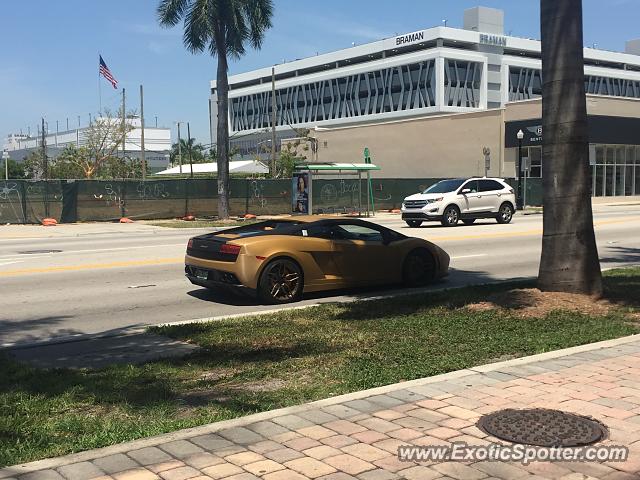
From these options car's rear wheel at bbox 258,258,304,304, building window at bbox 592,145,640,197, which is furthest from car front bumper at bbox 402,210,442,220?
building window at bbox 592,145,640,197

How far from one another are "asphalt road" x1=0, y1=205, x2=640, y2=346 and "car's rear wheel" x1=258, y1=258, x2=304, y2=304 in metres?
0.19

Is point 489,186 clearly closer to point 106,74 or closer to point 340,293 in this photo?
point 340,293

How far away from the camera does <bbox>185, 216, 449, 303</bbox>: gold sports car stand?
31.6 ft

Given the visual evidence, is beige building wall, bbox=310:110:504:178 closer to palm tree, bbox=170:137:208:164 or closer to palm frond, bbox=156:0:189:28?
palm frond, bbox=156:0:189:28

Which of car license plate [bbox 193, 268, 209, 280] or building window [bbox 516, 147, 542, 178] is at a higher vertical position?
building window [bbox 516, 147, 542, 178]

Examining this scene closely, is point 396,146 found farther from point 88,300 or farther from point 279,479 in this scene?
point 279,479

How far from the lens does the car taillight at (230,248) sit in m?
9.59

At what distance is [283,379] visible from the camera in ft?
19.2

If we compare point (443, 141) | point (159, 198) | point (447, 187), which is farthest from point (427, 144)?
point (447, 187)

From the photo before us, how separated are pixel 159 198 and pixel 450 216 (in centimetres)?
1355

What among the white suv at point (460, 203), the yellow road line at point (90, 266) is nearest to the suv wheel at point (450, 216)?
the white suv at point (460, 203)

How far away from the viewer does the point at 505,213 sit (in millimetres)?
26766

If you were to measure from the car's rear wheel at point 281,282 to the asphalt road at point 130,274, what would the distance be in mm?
185

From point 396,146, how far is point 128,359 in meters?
51.1
